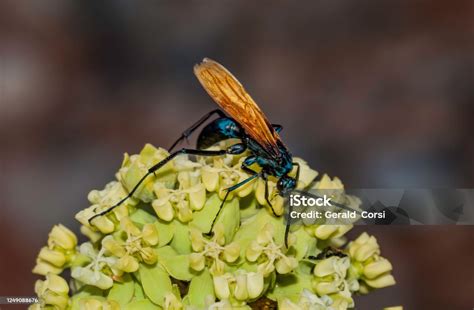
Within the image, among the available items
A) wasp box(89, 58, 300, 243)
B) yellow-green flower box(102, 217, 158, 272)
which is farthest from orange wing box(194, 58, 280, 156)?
yellow-green flower box(102, 217, 158, 272)

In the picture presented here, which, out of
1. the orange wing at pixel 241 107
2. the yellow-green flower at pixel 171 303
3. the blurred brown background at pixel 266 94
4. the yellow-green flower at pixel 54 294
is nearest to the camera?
the yellow-green flower at pixel 171 303

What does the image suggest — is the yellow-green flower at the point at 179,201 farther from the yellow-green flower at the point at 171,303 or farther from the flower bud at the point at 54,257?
the flower bud at the point at 54,257

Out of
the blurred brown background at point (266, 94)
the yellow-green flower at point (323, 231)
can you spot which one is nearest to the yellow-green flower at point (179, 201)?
the yellow-green flower at point (323, 231)

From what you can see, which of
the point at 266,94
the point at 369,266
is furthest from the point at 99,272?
the point at 266,94

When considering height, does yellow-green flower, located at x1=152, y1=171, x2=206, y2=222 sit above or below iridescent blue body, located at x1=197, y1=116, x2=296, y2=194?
below

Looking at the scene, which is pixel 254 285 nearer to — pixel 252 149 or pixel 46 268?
pixel 252 149

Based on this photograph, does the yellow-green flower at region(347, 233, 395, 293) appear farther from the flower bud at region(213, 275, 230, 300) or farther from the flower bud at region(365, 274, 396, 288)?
the flower bud at region(213, 275, 230, 300)

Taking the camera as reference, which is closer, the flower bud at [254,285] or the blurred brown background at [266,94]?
the flower bud at [254,285]
